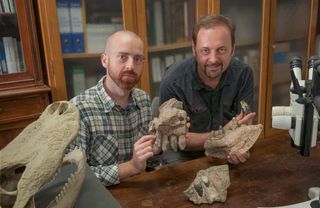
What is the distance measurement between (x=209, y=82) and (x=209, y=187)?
777 millimetres

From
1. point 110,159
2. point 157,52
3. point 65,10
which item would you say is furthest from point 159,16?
point 110,159

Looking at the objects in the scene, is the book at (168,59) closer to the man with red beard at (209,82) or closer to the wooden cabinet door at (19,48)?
the man with red beard at (209,82)

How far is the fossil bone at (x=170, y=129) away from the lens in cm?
114

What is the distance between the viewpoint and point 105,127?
1374 millimetres

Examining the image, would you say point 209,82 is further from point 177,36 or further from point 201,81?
point 177,36

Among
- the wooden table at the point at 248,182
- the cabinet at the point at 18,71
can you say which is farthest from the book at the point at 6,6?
the wooden table at the point at 248,182

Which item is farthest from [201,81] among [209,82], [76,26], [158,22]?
[76,26]

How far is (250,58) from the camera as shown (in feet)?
9.07

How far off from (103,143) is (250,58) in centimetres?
180

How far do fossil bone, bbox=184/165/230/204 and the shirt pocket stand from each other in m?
0.46

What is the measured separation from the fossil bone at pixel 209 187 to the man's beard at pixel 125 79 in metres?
0.50

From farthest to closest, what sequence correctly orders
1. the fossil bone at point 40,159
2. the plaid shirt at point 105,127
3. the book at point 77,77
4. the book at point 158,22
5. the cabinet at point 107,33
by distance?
the book at point 158,22 < the book at point 77,77 < the cabinet at point 107,33 < the plaid shirt at point 105,127 < the fossil bone at point 40,159

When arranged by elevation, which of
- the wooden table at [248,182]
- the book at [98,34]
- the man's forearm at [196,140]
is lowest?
the wooden table at [248,182]

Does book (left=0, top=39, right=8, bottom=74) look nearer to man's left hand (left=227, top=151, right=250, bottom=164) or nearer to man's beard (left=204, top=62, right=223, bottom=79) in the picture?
man's beard (left=204, top=62, right=223, bottom=79)
